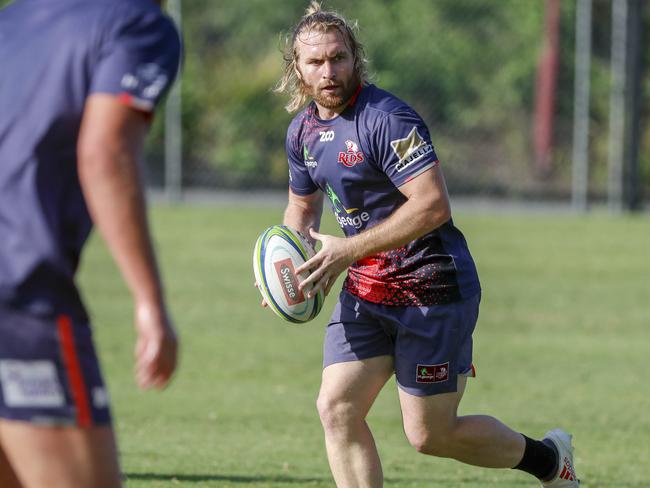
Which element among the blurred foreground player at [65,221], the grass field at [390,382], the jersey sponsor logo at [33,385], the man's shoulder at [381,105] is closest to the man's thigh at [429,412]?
the man's shoulder at [381,105]

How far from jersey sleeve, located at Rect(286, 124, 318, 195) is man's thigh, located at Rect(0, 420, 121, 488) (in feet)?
8.22

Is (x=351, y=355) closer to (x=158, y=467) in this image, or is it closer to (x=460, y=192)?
(x=158, y=467)

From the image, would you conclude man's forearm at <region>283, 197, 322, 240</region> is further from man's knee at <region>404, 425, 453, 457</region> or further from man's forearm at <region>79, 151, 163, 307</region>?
man's forearm at <region>79, 151, 163, 307</region>

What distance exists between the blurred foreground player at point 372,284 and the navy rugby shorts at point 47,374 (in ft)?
6.60

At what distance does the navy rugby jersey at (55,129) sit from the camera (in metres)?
3.02

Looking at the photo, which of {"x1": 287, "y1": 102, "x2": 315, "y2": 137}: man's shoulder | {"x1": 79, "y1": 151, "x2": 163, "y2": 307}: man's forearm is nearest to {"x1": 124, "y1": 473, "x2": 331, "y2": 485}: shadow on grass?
{"x1": 287, "y1": 102, "x2": 315, "y2": 137}: man's shoulder

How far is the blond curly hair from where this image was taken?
5246 mm

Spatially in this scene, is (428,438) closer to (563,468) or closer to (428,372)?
(428,372)

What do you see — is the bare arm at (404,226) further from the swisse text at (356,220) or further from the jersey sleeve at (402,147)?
the swisse text at (356,220)

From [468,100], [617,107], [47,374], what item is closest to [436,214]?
[47,374]

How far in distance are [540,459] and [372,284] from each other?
3.66 feet

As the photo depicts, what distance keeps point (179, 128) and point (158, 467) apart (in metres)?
13.5

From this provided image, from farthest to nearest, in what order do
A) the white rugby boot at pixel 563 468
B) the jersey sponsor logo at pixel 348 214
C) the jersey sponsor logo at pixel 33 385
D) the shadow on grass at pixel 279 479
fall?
1. the shadow on grass at pixel 279 479
2. the white rugby boot at pixel 563 468
3. the jersey sponsor logo at pixel 348 214
4. the jersey sponsor logo at pixel 33 385

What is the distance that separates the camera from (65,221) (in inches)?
121
